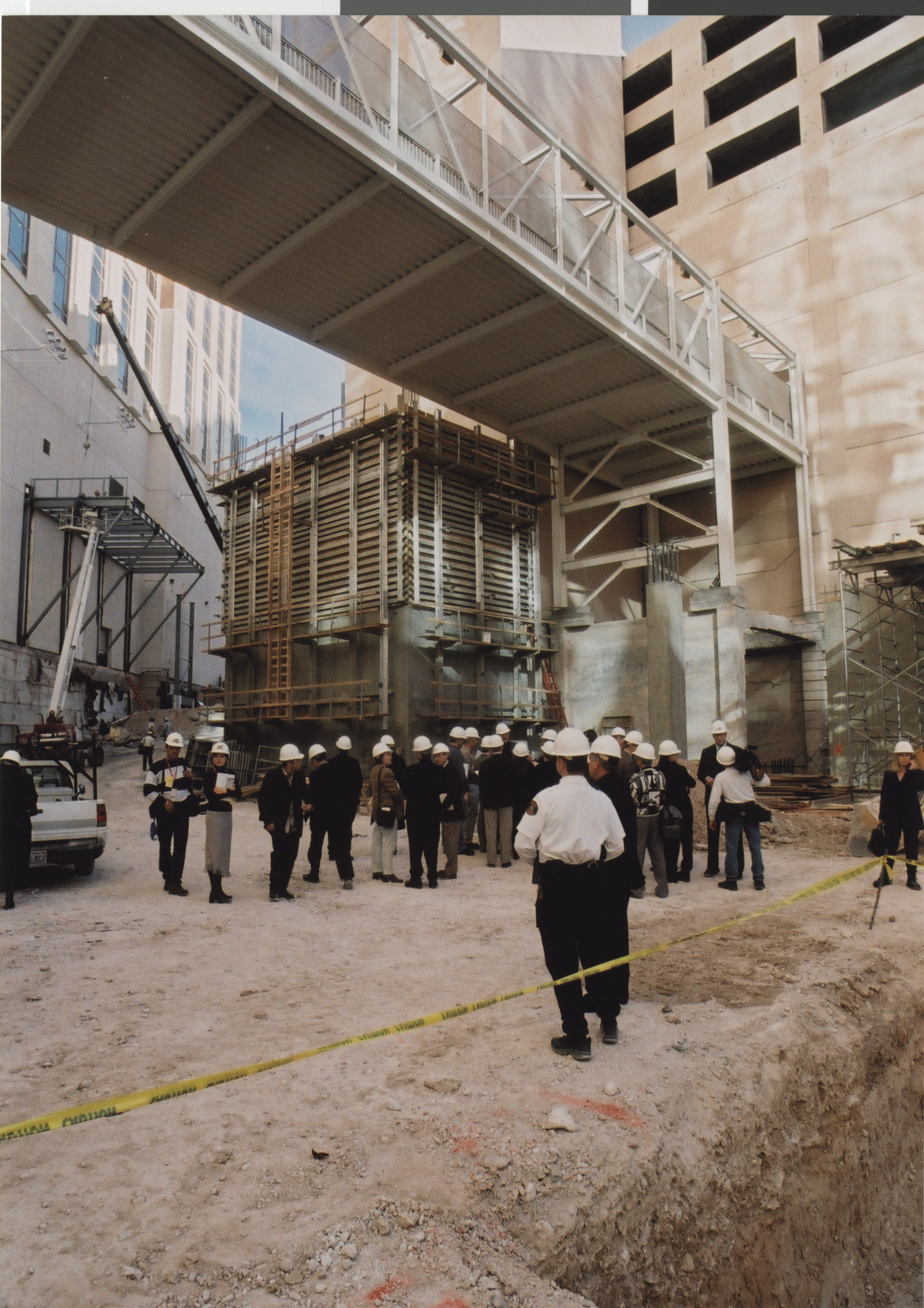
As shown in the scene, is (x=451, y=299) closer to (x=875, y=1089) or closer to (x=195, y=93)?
(x=195, y=93)

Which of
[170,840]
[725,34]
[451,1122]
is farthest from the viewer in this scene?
[725,34]

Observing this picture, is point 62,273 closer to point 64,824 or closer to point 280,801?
point 64,824

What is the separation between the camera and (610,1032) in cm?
463

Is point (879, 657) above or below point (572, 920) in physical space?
above

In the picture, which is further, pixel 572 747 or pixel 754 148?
pixel 754 148

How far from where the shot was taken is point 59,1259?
8.85 feet

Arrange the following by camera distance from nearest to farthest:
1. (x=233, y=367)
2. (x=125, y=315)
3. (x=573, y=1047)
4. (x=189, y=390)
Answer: (x=573, y=1047) → (x=125, y=315) → (x=233, y=367) → (x=189, y=390)

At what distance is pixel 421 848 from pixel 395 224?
11387 millimetres

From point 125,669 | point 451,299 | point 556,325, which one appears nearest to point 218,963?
point 451,299

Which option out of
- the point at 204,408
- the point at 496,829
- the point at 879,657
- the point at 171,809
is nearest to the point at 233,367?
the point at 204,408

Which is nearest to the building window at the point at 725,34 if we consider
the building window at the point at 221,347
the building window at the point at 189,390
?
the building window at the point at 221,347

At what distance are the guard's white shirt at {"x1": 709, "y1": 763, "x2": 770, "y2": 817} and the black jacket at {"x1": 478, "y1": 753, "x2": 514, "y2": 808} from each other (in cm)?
284

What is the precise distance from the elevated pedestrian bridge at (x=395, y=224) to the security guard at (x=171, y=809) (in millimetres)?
7773

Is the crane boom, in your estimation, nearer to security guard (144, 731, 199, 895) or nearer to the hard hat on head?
security guard (144, 731, 199, 895)
